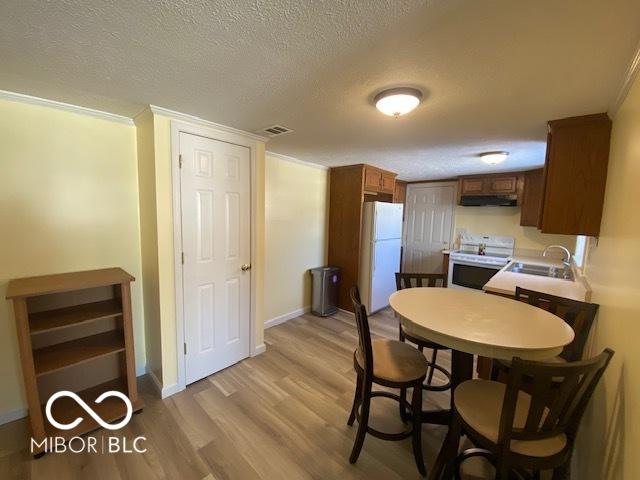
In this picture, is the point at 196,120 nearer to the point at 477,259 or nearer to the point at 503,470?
the point at 503,470

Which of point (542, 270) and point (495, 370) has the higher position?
point (542, 270)

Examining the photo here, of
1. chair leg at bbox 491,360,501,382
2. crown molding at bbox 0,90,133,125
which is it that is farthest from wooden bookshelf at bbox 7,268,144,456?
chair leg at bbox 491,360,501,382

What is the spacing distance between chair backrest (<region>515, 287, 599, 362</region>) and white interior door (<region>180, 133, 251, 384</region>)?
2412mm

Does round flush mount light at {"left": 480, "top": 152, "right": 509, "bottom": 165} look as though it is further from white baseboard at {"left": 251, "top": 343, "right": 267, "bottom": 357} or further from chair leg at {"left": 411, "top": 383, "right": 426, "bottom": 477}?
white baseboard at {"left": 251, "top": 343, "right": 267, "bottom": 357}

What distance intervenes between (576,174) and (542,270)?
2.05 m

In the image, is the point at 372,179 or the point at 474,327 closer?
the point at 474,327

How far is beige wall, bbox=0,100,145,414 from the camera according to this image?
1784 millimetres

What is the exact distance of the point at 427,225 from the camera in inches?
209

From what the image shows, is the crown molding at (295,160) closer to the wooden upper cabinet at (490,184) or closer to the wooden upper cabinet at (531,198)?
the wooden upper cabinet at (490,184)

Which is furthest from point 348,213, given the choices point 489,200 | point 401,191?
point 489,200

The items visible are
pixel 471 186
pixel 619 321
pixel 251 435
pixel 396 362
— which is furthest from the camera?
Answer: pixel 471 186

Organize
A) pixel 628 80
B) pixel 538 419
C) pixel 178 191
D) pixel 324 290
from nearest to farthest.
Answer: pixel 538 419, pixel 628 80, pixel 178 191, pixel 324 290

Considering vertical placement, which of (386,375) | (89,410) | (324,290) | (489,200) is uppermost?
(489,200)

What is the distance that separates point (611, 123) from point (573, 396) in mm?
1853
